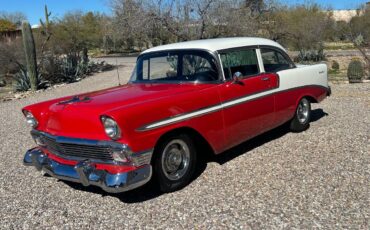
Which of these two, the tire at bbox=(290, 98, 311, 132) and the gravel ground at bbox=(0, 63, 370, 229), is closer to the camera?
the gravel ground at bbox=(0, 63, 370, 229)

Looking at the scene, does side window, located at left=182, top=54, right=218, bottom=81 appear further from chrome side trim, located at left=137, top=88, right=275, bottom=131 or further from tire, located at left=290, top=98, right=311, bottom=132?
tire, located at left=290, top=98, right=311, bottom=132

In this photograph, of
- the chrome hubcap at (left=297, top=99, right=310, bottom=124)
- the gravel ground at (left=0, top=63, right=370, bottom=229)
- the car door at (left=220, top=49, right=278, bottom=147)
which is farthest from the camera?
the chrome hubcap at (left=297, top=99, right=310, bottom=124)

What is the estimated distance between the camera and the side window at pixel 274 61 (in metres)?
5.99

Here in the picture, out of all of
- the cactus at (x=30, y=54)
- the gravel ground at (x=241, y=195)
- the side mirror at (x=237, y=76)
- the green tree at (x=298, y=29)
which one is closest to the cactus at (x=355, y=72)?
the gravel ground at (x=241, y=195)

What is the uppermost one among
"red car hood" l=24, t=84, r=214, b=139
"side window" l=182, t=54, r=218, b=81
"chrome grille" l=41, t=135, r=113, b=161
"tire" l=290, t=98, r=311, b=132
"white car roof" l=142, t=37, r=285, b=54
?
"white car roof" l=142, t=37, r=285, b=54

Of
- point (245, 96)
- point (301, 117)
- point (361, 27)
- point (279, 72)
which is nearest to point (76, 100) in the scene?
point (245, 96)

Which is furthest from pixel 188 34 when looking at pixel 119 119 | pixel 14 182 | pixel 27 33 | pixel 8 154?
pixel 119 119

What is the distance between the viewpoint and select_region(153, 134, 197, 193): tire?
4.38m

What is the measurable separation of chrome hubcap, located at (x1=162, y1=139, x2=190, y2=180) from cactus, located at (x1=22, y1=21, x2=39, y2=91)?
13.3 m

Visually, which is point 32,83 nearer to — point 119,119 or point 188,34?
point 188,34

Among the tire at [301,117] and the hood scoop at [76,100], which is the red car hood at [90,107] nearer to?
the hood scoop at [76,100]

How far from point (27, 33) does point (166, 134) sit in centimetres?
1389

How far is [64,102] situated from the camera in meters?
4.76

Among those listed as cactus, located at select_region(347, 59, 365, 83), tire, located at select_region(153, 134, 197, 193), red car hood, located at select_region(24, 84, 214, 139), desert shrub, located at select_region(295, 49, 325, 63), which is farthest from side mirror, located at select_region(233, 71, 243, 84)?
desert shrub, located at select_region(295, 49, 325, 63)
